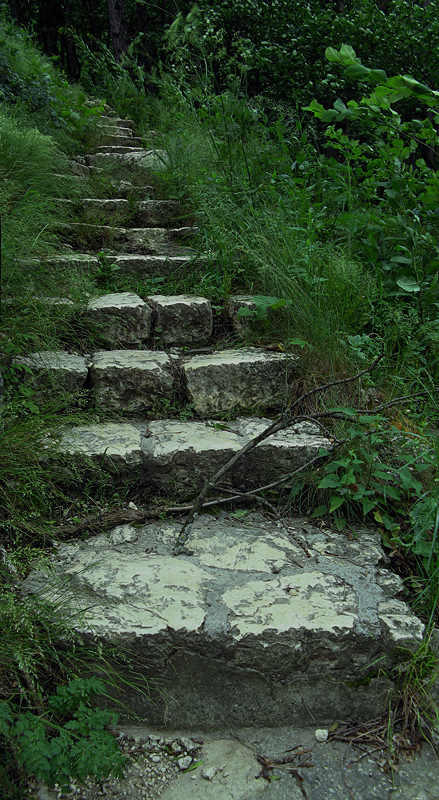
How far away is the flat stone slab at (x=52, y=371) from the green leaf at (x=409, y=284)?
4.84 ft

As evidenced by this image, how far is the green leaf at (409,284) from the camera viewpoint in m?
2.19

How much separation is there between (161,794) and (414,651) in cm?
72

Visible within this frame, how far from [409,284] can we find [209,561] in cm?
151

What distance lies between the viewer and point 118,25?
8297 mm

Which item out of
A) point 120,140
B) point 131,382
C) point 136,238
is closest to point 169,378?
point 131,382

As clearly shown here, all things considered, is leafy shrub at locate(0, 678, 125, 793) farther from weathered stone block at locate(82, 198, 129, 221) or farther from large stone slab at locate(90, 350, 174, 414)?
weathered stone block at locate(82, 198, 129, 221)

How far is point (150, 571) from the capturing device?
1.52 m

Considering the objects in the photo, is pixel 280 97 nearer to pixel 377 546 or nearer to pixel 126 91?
pixel 126 91

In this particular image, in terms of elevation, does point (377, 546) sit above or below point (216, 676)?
above

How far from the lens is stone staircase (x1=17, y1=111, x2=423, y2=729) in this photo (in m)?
1.31

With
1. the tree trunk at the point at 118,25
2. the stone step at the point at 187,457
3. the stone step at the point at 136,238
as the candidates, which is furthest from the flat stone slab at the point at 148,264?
the tree trunk at the point at 118,25

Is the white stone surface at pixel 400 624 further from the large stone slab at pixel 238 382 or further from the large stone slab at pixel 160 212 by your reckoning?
the large stone slab at pixel 160 212

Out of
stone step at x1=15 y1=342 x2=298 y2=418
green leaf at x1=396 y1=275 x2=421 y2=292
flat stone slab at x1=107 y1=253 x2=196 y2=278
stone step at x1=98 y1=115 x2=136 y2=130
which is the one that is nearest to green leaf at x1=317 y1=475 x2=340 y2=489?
stone step at x1=15 y1=342 x2=298 y2=418

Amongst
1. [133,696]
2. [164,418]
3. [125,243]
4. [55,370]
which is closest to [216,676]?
[133,696]
